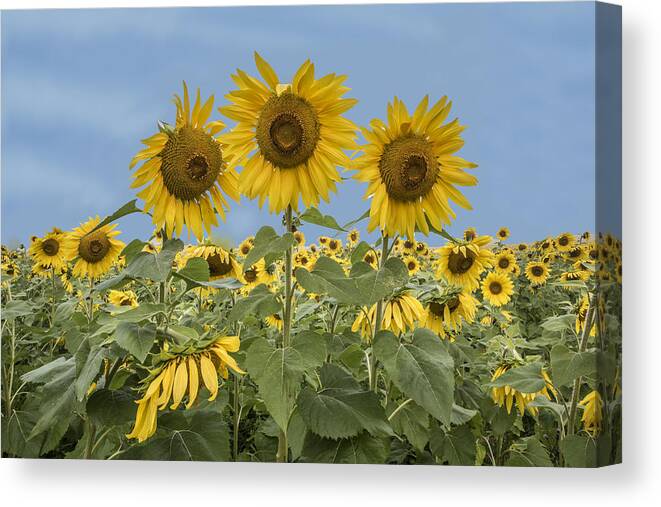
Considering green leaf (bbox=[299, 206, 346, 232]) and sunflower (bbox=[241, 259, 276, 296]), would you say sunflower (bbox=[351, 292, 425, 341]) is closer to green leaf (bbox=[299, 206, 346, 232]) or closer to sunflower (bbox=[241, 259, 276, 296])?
green leaf (bbox=[299, 206, 346, 232])

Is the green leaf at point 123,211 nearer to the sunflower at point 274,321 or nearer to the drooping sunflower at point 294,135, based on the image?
the drooping sunflower at point 294,135

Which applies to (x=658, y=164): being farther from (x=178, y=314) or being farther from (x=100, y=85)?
(x=100, y=85)

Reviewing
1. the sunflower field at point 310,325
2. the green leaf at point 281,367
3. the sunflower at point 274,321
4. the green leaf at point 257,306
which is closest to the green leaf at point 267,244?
the sunflower field at point 310,325

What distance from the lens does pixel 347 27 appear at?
321 cm

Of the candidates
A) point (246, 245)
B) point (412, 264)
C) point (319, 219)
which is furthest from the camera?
point (412, 264)

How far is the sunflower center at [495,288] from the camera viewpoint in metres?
3.68

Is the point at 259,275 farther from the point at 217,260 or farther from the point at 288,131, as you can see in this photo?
the point at 288,131

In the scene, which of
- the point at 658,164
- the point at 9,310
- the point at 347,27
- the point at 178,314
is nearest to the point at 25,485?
the point at 9,310

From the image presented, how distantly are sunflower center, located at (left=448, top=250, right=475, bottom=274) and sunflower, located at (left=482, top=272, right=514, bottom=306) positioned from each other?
0.73 feet

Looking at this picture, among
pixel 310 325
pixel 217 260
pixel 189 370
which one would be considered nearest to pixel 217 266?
pixel 217 260

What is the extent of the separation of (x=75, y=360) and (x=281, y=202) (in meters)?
0.79

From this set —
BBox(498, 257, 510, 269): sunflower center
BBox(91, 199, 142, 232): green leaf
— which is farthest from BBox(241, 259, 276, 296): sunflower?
BBox(91, 199, 142, 232): green leaf

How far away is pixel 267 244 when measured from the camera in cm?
233

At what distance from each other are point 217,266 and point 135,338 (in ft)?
3.05
